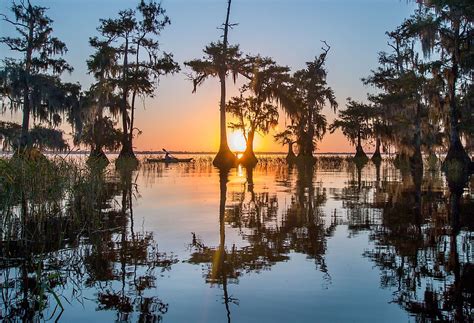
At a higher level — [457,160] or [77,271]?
[457,160]

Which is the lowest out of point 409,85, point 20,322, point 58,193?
point 20,322

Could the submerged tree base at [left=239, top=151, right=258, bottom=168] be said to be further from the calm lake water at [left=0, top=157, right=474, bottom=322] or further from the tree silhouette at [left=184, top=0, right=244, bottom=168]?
the calm lake water at [left=0, top=157, right=474, bottom=322]

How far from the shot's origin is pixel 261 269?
16.0 feet

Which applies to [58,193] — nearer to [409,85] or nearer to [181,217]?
[181,217]

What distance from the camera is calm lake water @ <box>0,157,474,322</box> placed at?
3.67 m

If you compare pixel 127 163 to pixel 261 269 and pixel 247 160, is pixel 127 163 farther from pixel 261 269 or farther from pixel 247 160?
pixel 261 269

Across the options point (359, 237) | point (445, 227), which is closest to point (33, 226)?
point (359, 237)

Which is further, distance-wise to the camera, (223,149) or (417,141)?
(417,141)

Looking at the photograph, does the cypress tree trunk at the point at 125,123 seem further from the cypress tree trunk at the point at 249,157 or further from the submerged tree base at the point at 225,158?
the cypress tree trunk at the point at 249,157

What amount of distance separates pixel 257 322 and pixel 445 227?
513cm

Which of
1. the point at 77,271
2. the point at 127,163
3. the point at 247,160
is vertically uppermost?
the point at 247,160

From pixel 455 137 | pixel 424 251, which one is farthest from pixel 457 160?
pixel 424 251

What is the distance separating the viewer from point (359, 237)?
680 centimetres

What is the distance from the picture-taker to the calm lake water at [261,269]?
12.0 feet
